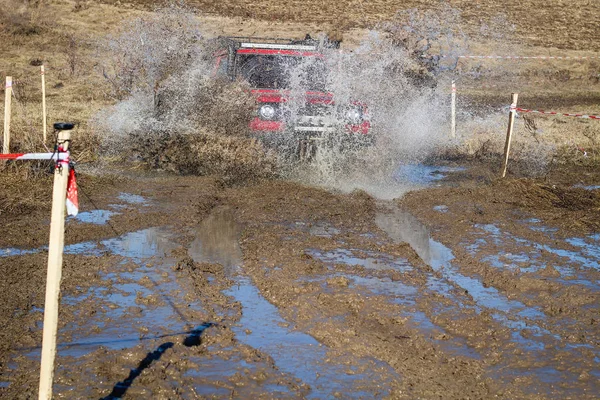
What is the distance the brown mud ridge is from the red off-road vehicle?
2188 millimetres

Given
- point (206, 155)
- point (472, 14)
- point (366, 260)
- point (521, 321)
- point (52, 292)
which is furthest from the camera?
point (472, 14)

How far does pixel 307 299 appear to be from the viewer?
21.5ft

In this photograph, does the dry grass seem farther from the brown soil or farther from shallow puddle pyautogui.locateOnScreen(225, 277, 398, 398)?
shallow puddle pyautogui.locateOnScreen(225, 277, 398, 398)

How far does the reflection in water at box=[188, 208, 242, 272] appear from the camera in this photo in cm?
777

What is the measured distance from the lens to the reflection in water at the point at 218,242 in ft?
25.5

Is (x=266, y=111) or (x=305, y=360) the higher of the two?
(x=266, y=111)

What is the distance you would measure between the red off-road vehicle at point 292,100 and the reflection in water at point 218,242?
3179mm

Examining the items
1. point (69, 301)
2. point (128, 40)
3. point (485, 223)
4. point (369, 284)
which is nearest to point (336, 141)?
point (485, 223)

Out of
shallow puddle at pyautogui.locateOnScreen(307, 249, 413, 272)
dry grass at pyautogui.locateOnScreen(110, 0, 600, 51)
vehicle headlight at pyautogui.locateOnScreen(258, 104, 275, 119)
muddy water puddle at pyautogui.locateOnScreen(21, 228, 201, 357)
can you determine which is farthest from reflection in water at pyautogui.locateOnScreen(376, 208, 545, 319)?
dry grass at pyautogui.locateOnScreen(110, 0, 600, 51)

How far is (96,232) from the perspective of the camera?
28.5 ft

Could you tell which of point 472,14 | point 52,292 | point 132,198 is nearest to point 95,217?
point 132,198

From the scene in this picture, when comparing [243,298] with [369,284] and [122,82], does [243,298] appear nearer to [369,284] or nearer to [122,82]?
[369,284]

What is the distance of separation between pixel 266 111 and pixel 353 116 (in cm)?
144

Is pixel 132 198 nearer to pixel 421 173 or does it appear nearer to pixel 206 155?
pixel 206 155
